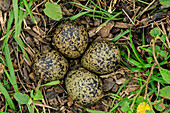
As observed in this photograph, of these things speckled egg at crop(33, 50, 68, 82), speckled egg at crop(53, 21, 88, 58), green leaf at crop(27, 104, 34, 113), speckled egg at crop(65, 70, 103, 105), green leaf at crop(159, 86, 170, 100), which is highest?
speckled egg at crop(53, 21, 88, 58)

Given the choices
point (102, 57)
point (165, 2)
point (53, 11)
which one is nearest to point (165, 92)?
point (102, 57)

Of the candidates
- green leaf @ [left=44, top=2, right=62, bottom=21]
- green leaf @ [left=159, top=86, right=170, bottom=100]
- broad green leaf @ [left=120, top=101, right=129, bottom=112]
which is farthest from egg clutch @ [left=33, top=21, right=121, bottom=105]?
green leaf @ [left=159, top=86, right=170, bottom=100]

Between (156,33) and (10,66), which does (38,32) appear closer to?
(10,66)

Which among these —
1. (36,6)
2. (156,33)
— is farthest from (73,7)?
(156,33)

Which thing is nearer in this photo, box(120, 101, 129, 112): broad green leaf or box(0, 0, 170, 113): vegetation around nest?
box(120, 101, 129, 112): broad green leaf

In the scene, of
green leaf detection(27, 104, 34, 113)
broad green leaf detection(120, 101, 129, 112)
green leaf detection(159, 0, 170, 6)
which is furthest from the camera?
green leaf detection(27, 104, 34, 113)

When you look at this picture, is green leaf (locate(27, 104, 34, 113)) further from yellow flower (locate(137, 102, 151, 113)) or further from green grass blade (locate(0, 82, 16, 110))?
yellow flower (locate(137, 102, 151, 113))
